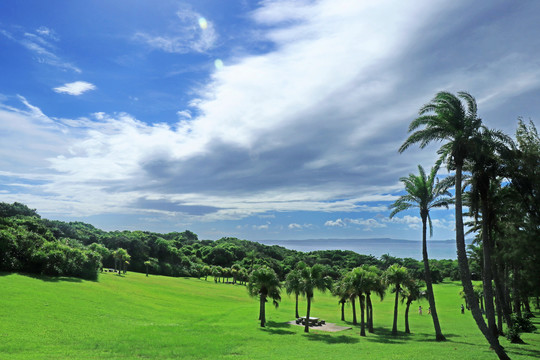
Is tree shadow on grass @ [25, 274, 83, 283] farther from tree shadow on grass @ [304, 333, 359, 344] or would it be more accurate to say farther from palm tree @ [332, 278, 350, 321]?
palm tree @ [332, 278, 350, 321]

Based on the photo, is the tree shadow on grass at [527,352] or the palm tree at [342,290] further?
the palm tree at [342,290]

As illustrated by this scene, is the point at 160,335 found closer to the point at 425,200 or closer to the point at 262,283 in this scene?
the point at 262,283

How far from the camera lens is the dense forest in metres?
59.5

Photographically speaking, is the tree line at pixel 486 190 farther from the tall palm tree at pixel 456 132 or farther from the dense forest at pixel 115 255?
the dense forest at pixel 115 255

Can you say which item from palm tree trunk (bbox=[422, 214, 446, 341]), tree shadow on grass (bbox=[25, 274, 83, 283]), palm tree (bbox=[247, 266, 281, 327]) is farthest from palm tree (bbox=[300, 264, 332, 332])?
tree shadow on grass (bbox=[25, 274, 83, 283])

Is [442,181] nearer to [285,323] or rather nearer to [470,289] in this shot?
[470,289]

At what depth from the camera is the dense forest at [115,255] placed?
59.5 metres

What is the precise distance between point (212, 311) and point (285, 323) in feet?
48.8

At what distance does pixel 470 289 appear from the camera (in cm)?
2283

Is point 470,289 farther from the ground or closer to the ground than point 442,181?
closer to the ground

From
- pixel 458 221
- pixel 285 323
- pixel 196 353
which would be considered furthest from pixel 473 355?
pixel 285 323

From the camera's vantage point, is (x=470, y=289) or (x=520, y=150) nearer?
(x=470, y=289)

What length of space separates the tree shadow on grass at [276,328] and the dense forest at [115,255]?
10.1 m

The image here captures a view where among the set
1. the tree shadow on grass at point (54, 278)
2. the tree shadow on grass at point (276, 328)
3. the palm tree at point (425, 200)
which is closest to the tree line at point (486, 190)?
the palm tree at point (425, 200)
